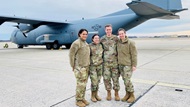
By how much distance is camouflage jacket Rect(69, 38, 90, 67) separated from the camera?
132 inches

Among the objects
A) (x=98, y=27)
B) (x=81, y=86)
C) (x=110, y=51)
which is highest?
(x=98, y=27)

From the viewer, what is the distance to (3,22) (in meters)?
15.9

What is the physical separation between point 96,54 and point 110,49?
30cm

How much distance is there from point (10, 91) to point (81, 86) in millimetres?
2005

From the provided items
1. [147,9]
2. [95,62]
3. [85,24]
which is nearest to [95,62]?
[95,62]

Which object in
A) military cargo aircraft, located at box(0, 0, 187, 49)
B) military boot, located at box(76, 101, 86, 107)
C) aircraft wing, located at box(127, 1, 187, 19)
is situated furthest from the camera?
military cargo aircraft, located at box(0, 0, 187, 49)

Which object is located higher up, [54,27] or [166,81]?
[54,27]

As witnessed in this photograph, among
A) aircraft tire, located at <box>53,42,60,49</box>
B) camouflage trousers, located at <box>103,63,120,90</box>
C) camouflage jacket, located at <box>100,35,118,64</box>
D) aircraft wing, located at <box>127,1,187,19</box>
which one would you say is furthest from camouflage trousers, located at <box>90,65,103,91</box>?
aircraft tire, located at <box>53,42,60,49</box>

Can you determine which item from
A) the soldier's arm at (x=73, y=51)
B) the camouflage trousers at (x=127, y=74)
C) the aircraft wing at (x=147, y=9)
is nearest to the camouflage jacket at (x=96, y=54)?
the soldier's arm at (x=73, y=51)

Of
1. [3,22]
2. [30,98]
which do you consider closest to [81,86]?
[30,98]

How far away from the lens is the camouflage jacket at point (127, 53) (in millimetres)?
3484

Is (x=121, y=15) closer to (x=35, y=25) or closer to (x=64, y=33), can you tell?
(x=64, y=33)

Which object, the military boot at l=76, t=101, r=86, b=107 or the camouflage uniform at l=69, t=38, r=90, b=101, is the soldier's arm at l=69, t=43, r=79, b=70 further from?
the military boot at l=76, t=101, r=86, b=107

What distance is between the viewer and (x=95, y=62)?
3.47 metres
